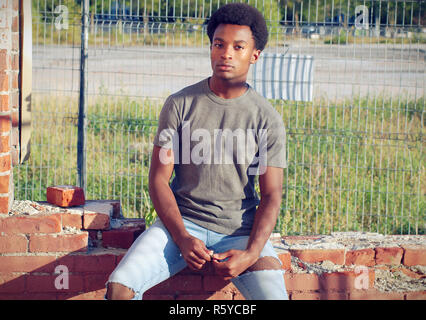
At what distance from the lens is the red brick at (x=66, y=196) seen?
3.47 meters

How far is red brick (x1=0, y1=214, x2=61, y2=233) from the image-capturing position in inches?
129

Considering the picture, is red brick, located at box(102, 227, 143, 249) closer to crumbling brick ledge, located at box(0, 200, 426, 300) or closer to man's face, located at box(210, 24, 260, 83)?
crumbling brick ledge, located at box(0, 200, 426, 300)

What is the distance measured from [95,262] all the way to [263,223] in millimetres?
1008

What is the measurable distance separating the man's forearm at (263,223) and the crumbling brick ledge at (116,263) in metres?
0.47

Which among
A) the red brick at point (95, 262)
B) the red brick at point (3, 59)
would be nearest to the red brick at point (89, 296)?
the red brick at point (95, 262)

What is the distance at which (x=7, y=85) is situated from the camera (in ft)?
10.7

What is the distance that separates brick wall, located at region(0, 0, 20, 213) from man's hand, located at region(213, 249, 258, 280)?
1.31 m

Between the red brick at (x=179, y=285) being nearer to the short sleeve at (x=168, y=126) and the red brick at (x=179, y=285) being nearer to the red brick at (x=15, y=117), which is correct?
the short sleeve at (x=168, y=126)

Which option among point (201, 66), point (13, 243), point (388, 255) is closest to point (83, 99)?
point (13, 243)

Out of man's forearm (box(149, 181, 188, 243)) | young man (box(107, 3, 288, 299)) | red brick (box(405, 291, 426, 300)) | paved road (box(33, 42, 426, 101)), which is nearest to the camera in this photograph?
man's forearm (box(149, 181, 188, 243))

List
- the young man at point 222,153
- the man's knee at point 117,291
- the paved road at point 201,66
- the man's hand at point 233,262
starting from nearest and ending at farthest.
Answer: the man's knee at point 117,291 < the man's hand at point 233,262 < the young man at point 222,153 < the paved road at point 201,66

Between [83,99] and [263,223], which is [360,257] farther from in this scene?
[83,99]

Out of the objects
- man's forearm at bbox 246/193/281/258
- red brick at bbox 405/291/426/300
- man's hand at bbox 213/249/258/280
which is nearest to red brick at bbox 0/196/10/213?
man's hand at bbox 213/249/258/280

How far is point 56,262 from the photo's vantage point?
329 cm
